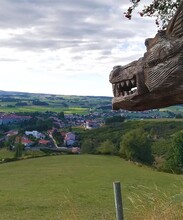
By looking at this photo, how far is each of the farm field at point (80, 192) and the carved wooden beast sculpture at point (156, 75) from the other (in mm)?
1295

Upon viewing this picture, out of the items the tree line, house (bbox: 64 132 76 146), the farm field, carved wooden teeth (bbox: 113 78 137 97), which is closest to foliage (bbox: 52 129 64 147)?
house (bbox: 64 132 76 146)

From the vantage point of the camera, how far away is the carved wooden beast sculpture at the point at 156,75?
11.1ft

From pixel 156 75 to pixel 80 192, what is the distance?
16.8 meters

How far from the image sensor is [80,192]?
64.9 ft

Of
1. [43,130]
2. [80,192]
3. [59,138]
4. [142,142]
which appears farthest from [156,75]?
[43,130]

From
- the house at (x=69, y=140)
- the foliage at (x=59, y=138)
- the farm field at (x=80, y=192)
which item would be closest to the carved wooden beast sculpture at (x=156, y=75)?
the farm field at (x=80, y=192)

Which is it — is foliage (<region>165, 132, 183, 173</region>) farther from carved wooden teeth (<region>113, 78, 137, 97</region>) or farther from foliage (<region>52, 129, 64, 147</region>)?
foliage (<region>52, 129, 64, 147</region>)

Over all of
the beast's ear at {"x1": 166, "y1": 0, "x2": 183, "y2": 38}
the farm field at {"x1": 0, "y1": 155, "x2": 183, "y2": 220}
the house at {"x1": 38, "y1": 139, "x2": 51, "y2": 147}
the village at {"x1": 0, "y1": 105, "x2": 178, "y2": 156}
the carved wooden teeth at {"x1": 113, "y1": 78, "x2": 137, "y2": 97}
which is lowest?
the farm field at {"x1": 0, "y1": 155, "x2": 183, "y2": 220}

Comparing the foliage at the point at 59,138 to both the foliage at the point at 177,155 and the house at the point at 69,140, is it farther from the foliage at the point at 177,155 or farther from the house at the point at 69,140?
the foliage at the point at 177,155

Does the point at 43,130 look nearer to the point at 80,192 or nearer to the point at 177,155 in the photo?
the point at 177,155

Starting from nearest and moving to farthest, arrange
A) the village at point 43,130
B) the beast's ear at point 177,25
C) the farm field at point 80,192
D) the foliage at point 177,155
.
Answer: the beast's ear at point 177,25
the farm field at point 80,192
the foliage at point 177,155
the village at point 43,130

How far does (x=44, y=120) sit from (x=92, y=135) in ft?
93.1

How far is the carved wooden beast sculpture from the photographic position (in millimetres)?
3379

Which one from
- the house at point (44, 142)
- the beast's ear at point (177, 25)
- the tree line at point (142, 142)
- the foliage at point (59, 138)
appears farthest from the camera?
the foliage at point (59, 138)
